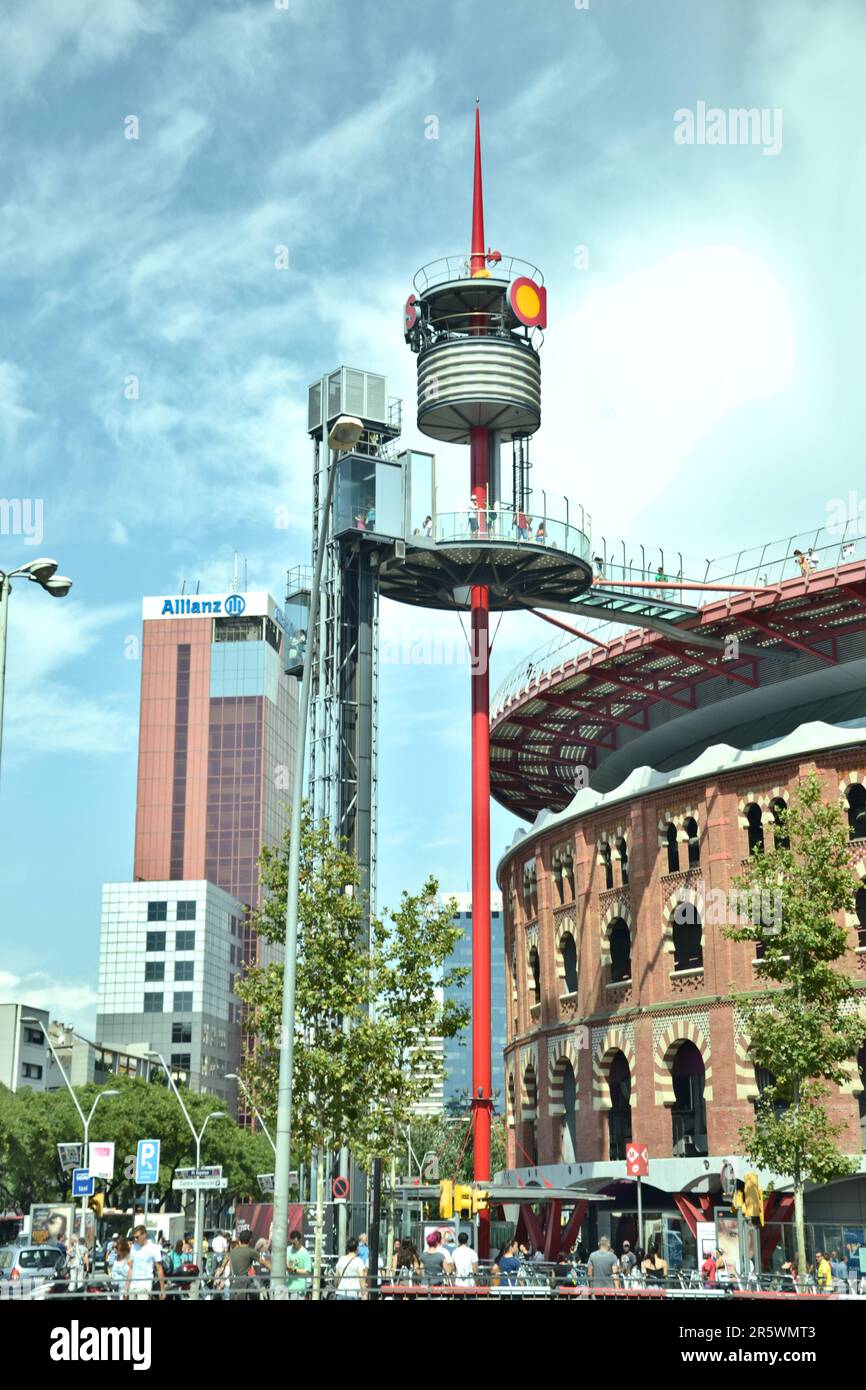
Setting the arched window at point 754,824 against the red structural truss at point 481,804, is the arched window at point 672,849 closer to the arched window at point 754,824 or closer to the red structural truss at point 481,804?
the arched window at point 754,824

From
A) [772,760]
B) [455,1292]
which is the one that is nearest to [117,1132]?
[772,760]

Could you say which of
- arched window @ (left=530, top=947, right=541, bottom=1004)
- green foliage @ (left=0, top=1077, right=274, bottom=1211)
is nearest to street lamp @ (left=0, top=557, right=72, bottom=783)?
arched window @ (left=530, top=947, right=541, bottom=1004)

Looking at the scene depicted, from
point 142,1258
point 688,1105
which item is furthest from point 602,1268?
point 688,1105

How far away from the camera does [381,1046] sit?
3778 centimetres

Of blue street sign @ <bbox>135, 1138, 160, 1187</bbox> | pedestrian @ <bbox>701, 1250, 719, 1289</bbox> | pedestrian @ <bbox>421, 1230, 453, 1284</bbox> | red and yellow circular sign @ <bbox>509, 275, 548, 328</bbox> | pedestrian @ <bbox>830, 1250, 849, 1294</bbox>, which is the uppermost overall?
red and yellow circular sign @ <bbox>509, 275, 548, 328</bbox>

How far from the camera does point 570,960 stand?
63.1 meters

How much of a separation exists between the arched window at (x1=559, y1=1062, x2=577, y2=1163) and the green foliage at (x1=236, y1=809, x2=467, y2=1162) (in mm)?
22120

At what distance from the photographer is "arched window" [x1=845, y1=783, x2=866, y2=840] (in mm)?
50344

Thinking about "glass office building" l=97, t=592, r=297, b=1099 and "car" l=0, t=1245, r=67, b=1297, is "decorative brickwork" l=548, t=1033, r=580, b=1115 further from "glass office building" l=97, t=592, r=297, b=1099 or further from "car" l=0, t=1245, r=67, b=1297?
"glass office building" l=97, t=592, r=297, b=1099

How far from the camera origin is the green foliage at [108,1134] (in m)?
90.6

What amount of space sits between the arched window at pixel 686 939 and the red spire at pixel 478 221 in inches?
919

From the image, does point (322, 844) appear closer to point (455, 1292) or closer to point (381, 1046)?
point (381, 1046)

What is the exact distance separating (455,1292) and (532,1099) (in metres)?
46.5

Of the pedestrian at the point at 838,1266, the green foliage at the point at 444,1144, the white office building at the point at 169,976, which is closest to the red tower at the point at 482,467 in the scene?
the pedestrian at the point at 838,1266
